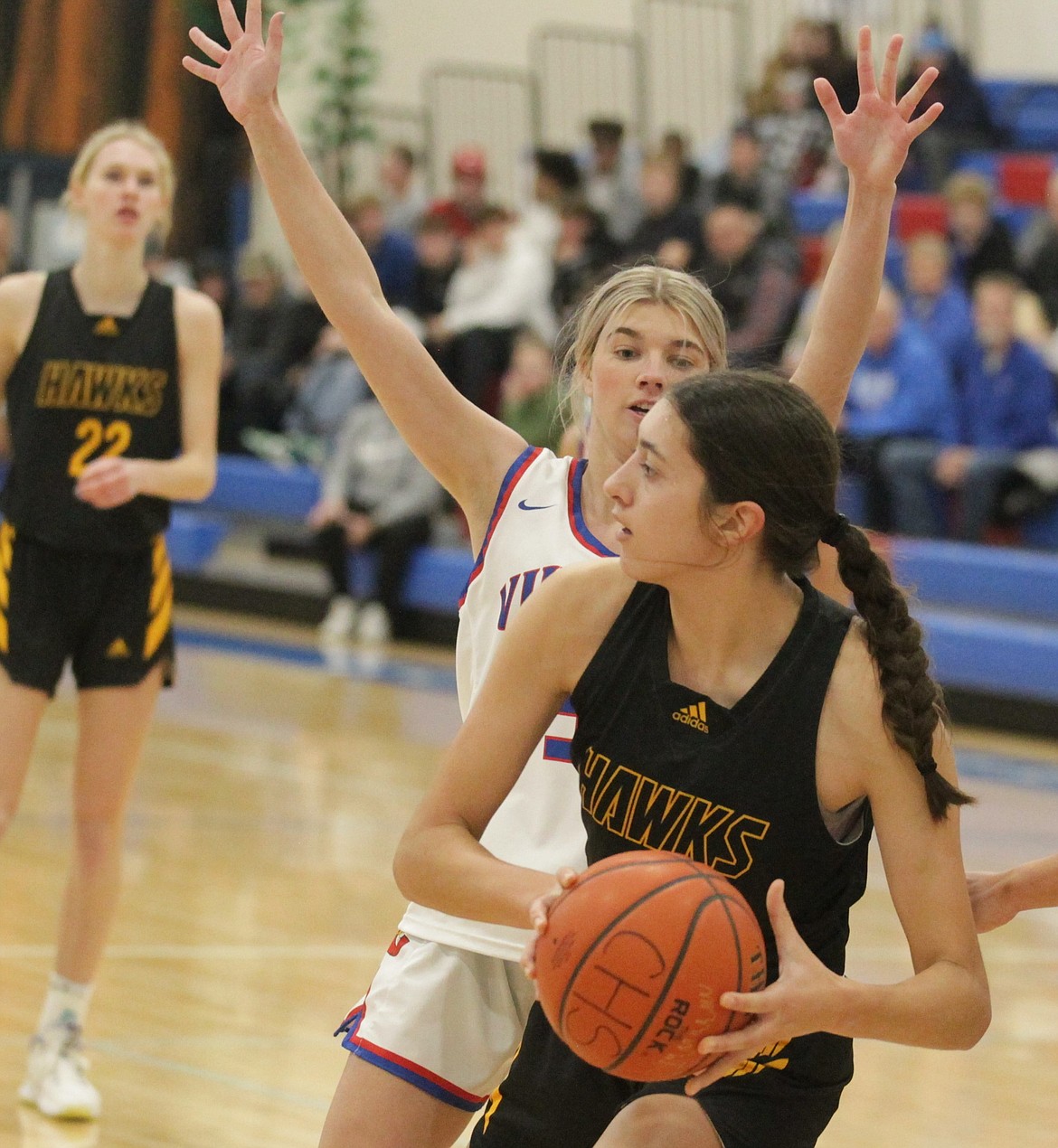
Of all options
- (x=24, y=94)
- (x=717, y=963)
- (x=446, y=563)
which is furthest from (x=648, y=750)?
(x=24, y=94)

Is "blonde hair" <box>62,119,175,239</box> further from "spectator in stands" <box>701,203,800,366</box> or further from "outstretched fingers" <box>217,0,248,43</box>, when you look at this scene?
"spectator in stands" <box>701,203,800,366</box>

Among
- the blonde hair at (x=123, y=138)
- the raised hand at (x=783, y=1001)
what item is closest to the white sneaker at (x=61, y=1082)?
the blonde hair at (x=123, y=138)

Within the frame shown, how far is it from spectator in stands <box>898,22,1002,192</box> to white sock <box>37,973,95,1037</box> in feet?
32.5

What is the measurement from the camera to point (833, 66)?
41.6 feet

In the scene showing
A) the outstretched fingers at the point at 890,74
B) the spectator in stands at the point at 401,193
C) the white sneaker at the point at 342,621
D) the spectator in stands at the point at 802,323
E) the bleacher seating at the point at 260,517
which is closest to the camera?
the outstretched fingers at the point at 890,74

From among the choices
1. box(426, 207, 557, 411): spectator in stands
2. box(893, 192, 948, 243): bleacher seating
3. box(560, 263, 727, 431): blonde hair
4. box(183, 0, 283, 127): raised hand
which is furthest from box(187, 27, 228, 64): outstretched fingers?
box(893, 192, 948, 243): bleacher seating

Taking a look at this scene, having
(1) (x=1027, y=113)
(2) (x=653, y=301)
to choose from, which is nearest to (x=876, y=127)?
(2) (x=653, y=301)

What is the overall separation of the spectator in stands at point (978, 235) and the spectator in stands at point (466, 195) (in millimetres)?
3798

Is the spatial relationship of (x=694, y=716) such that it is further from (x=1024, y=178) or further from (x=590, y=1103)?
(x=1024, y=178)

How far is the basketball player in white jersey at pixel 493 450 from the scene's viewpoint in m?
2.65

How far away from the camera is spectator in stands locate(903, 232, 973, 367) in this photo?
32.6 feet

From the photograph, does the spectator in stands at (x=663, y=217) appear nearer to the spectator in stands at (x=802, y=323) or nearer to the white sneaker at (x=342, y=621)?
the spectator in stands at (x=802, y=323)

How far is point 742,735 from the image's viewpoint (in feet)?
7.41

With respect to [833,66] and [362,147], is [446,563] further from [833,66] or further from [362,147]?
[362,147]
